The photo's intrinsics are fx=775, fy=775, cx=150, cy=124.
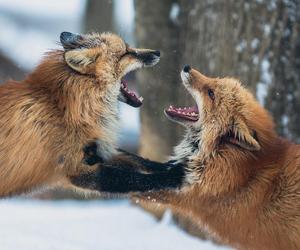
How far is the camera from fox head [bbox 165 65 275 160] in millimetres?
6363

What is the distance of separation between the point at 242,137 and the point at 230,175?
33 cm

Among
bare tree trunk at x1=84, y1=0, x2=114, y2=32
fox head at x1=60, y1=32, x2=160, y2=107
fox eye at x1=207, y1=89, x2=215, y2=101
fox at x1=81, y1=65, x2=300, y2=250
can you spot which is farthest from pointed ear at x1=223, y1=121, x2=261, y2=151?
bare tree trunk at x1=84, y1=0, x2=114, y2=32

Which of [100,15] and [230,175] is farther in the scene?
[100,15]

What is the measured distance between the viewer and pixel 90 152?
6418mm

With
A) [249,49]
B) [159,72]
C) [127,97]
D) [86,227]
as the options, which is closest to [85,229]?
[86,227]

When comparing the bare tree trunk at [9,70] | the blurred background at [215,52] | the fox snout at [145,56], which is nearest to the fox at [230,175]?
the fox snout at [145,56]

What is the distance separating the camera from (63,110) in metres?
6.44

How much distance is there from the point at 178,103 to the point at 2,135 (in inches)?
126

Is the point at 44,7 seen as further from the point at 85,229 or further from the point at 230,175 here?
the point at 230,175

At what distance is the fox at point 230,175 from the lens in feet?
20.2

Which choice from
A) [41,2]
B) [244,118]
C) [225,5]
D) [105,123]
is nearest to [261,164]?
[244,118]

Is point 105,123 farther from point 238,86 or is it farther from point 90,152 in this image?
point 238,86

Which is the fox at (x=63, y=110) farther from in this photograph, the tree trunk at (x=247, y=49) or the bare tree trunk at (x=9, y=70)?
the bare tree trunk at (x=9, y=70)

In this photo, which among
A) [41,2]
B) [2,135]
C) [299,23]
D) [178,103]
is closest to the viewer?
[2,135]
